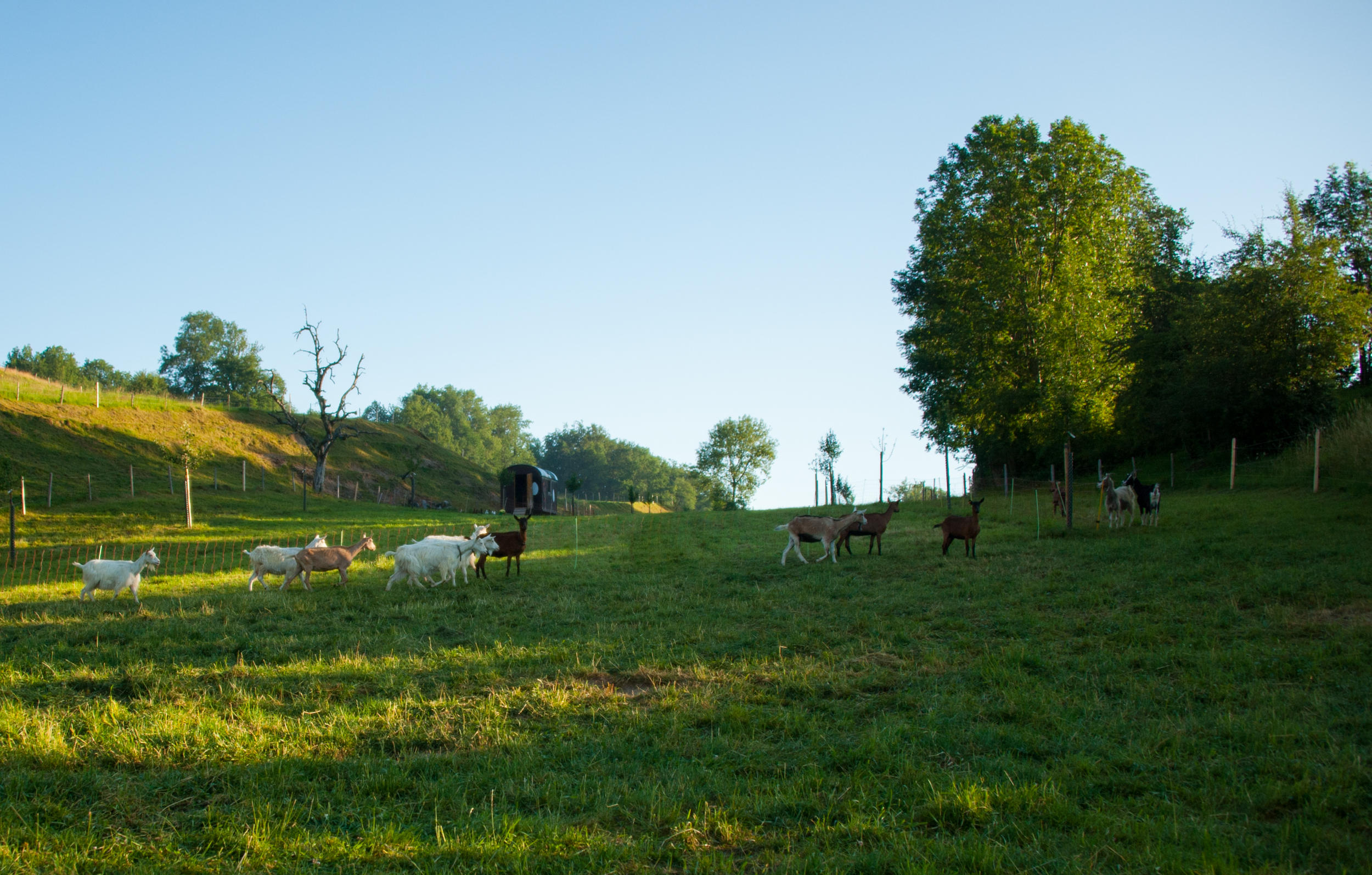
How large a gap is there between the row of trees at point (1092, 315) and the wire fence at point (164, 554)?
19.7 meters

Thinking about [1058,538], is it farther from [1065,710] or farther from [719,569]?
[1065,710]

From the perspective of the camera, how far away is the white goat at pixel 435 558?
15039 millimetres

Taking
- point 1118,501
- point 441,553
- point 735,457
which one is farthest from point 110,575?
point 735,457

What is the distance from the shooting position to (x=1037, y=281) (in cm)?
2748

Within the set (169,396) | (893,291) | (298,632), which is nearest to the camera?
(298,632)

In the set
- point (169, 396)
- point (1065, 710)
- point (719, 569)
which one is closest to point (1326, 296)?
point (719, 569)

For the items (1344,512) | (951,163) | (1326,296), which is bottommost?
(1344,512)

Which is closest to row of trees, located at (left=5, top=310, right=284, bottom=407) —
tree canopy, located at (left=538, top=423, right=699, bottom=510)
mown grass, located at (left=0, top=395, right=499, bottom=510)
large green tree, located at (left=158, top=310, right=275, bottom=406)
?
large green tree, located at (left=158, top=310, right=275, bottom=406)

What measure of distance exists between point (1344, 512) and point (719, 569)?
1373cm

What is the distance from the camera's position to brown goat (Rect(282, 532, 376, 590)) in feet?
49.3

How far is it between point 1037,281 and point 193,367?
316ft

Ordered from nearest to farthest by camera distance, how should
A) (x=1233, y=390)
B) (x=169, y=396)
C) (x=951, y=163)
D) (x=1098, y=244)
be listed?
(x=1098, y=244) < (x=1233, y=390) < (x=951, y=163) < (x=169, y=396)

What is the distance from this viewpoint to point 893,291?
41594 millimetres

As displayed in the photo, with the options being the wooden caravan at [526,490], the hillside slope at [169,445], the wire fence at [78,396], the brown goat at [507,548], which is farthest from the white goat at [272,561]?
the wire fence at [78,396]
